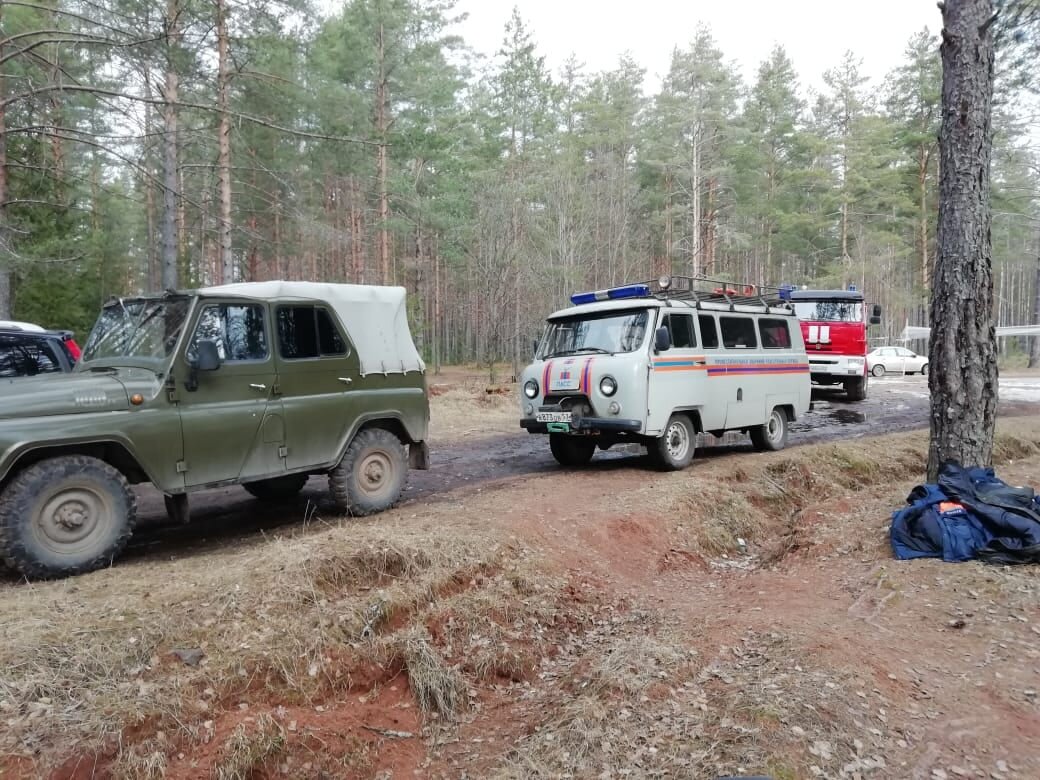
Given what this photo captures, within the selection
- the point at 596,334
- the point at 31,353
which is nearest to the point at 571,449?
the point at 596,334

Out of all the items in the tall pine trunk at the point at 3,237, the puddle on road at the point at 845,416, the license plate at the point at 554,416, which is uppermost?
the tall pine trunk at the point at 3,237

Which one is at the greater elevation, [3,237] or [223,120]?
[223,120]

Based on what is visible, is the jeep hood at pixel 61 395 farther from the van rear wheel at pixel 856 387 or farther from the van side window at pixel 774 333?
the van rear wheel at pixel 856 387

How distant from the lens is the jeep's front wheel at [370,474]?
6.63 m

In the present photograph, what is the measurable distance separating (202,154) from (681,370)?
2155 centimetres

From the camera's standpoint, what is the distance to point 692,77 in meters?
31.5

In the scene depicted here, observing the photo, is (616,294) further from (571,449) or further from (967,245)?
(967,245)

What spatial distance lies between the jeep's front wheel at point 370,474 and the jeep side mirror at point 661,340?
371 centimetres

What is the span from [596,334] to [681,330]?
1238 millimetres

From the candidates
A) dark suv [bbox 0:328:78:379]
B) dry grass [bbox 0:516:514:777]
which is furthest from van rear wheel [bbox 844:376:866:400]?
dark suv [bbox 0:328:78:379]

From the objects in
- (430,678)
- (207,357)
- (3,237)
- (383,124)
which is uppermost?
(383,124)

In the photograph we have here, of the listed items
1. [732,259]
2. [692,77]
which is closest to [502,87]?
[692,77]

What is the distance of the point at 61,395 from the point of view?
4895 millimetres

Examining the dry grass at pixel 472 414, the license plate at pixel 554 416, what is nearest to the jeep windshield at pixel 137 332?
the license plate at pixel 554 416
